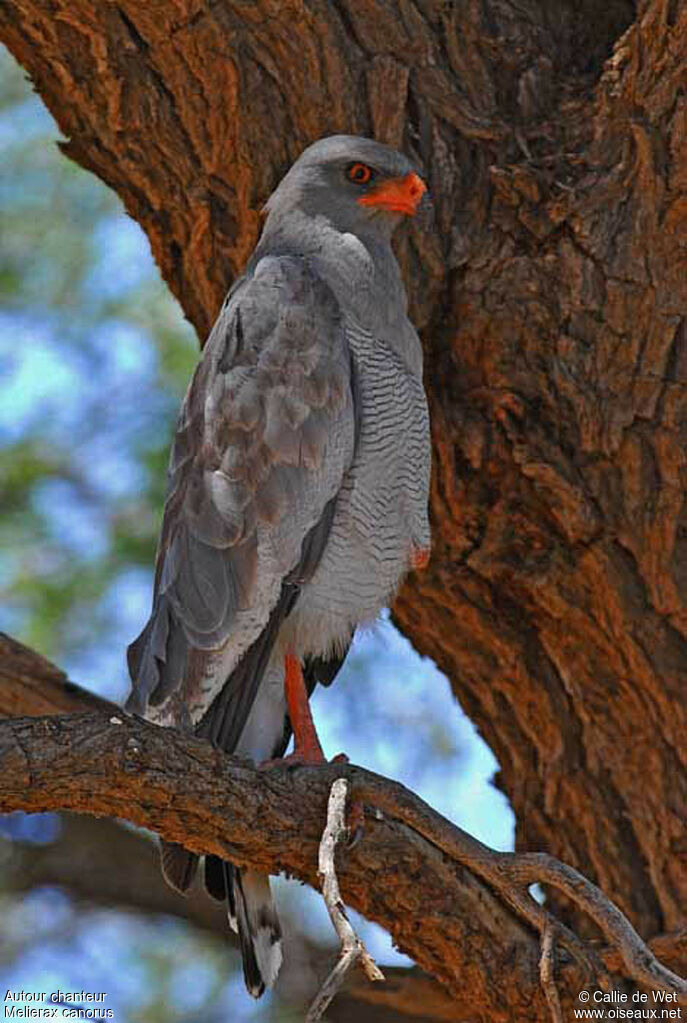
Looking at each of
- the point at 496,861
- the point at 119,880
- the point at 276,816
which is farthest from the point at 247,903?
the point at 119,880

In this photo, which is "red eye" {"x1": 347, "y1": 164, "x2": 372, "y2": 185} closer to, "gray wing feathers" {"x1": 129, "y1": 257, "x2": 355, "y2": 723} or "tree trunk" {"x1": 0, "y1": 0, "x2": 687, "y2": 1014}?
"tree trunk" {"x1": 0, "y1": 0, "x2": 687, "y2": 1014}

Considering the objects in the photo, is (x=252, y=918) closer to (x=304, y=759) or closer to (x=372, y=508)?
(x=304, y=759)

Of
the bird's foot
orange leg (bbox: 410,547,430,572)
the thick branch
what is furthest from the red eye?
the thick branch

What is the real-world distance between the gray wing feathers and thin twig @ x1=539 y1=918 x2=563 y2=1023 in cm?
100

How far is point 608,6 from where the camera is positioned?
487cm

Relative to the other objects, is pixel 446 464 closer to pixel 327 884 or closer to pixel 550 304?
pixel 550 304

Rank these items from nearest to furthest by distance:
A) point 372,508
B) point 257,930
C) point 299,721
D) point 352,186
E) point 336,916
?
point 336,916 → point 257,930 → point 372,508 → point 299,721 → point 352,186


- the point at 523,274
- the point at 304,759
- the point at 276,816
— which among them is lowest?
the point at 276,816

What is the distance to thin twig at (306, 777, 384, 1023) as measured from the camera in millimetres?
2762

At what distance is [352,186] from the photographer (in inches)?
176

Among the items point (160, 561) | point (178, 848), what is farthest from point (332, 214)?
point (178, 848)

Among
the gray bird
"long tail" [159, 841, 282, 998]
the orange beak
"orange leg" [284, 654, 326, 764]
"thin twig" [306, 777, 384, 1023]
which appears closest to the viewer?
"thin twig" [306, 777, 384, 1023]

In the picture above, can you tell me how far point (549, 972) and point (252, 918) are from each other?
89cm

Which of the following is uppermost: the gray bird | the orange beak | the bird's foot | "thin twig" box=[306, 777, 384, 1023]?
the orange beak
